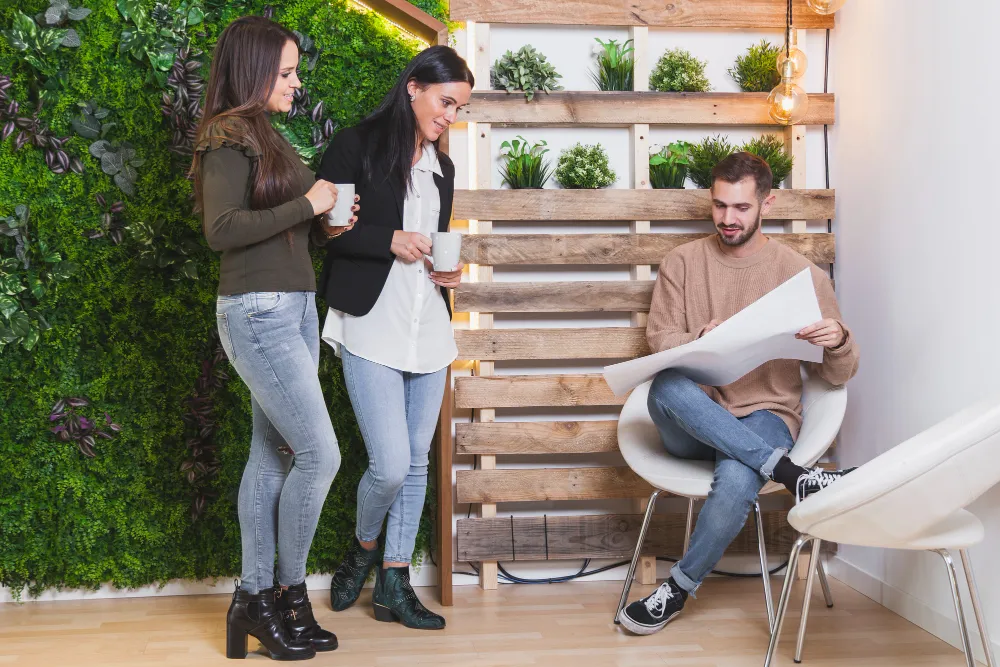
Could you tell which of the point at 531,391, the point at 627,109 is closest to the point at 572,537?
the point at 531,391

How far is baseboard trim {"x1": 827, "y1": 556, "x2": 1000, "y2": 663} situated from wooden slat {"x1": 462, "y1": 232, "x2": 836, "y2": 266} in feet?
3.38

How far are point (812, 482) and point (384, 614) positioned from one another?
1.20 meters

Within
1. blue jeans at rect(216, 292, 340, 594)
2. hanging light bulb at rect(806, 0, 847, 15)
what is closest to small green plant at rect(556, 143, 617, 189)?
hanging light bulb at rect(806, 0, 847, 15)

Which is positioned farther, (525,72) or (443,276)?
(525,72)

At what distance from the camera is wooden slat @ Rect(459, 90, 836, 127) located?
3012 mm

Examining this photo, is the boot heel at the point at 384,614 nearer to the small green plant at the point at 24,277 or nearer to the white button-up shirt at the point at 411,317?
the white button-up shirt at the point at 411,317

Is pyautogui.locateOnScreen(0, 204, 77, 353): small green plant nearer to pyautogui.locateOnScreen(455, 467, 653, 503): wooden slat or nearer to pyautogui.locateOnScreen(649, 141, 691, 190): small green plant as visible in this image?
pyautogui.locateOnScreen(455, 467, 653, 503): wooden slat

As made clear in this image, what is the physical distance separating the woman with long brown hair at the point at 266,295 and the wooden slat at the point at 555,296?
0.77 meters

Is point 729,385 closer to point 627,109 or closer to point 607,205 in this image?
point 607,205

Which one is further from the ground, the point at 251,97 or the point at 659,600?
the point at 251,97

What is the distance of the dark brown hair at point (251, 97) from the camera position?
2.05m

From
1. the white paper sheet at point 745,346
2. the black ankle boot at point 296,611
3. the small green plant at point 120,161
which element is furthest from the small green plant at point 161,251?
the white paper sheet at point 745,346

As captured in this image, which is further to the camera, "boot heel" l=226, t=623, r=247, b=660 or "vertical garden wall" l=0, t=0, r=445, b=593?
"vertical garden wall" l=0, t=0, r=445, b=593

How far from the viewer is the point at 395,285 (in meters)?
2.49
